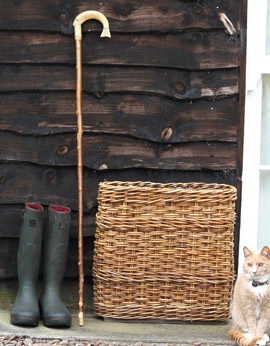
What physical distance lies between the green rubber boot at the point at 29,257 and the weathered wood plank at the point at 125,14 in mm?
1029

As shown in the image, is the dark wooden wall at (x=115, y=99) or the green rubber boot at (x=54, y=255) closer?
the green rubber boot at (x=54, y=255)

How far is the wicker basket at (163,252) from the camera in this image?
146 inches

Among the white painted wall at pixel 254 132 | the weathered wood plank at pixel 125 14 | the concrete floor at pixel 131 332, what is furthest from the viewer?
the white painted wall at pixel 254 132

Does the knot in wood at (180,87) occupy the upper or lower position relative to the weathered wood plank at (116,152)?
upper

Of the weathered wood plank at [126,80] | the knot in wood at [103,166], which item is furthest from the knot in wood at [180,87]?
the knot in wood at [103,166]

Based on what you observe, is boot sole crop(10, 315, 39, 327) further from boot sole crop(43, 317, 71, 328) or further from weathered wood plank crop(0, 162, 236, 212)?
weathered wood plank crop(0, 162, 236, 212)

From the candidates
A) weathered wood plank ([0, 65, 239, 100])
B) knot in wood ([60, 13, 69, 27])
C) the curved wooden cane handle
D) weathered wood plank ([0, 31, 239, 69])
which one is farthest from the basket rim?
knot in wood ([60, 13, 69, 27])

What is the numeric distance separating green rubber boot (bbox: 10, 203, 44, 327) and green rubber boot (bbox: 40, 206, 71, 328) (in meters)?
0.05

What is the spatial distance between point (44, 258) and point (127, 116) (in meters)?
0.91

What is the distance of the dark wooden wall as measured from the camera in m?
4.03

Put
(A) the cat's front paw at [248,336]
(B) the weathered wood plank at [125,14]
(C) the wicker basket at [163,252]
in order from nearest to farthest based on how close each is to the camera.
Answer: (A) the cat's front paw at [248,336] → (C) the wicker basket at [163,252] → (B) the weathered wood plank at [125,14]

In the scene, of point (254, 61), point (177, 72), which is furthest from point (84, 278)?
point (254, 61)

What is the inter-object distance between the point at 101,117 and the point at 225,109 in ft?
2.29

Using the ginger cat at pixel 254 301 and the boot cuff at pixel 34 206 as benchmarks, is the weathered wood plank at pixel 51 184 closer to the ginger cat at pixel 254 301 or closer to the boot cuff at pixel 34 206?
the boot cuff at pixel 34 206
